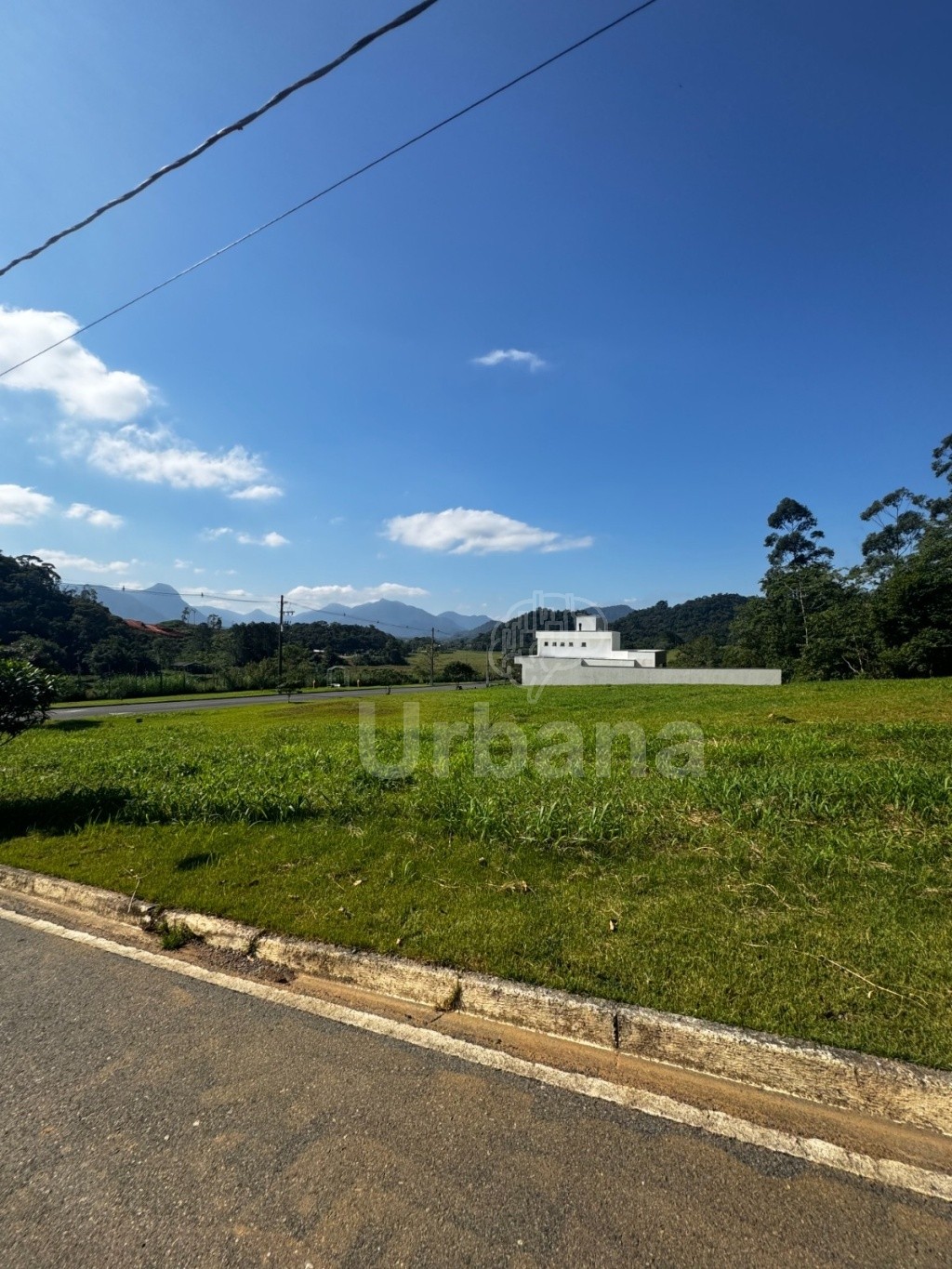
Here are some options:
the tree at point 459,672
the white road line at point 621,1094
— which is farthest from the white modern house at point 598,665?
the tree at point 459,672

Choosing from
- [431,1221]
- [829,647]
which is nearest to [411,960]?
[431,1221]

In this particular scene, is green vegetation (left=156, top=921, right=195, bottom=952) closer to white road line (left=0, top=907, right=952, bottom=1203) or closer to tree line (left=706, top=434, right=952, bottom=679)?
white road line (left=0, top=907, right=952, bottom=1203)

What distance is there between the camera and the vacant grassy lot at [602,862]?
2.61 m

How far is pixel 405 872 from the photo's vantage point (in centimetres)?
394

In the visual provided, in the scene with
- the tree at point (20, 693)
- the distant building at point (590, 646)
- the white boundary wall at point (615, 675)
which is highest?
the distant building at point (590, 646)

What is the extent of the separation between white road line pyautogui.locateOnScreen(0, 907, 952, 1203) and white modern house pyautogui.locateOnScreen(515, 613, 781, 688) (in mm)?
21388

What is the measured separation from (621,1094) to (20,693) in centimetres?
699

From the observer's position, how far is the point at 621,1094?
2.16 m

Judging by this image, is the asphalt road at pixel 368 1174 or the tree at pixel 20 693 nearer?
the asphalt road at pixel 368 1174

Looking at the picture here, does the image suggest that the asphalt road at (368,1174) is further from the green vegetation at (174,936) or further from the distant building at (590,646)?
the distant building at (590,646)

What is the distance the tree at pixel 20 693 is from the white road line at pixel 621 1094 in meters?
4.62

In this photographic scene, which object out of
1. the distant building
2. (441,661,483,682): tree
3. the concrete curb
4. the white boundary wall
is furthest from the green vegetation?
(441,661,483,682): tree

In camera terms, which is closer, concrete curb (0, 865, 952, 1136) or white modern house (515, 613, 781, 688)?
concrete curb (0, 865, 952, 1136)

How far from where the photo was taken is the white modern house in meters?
26.0
